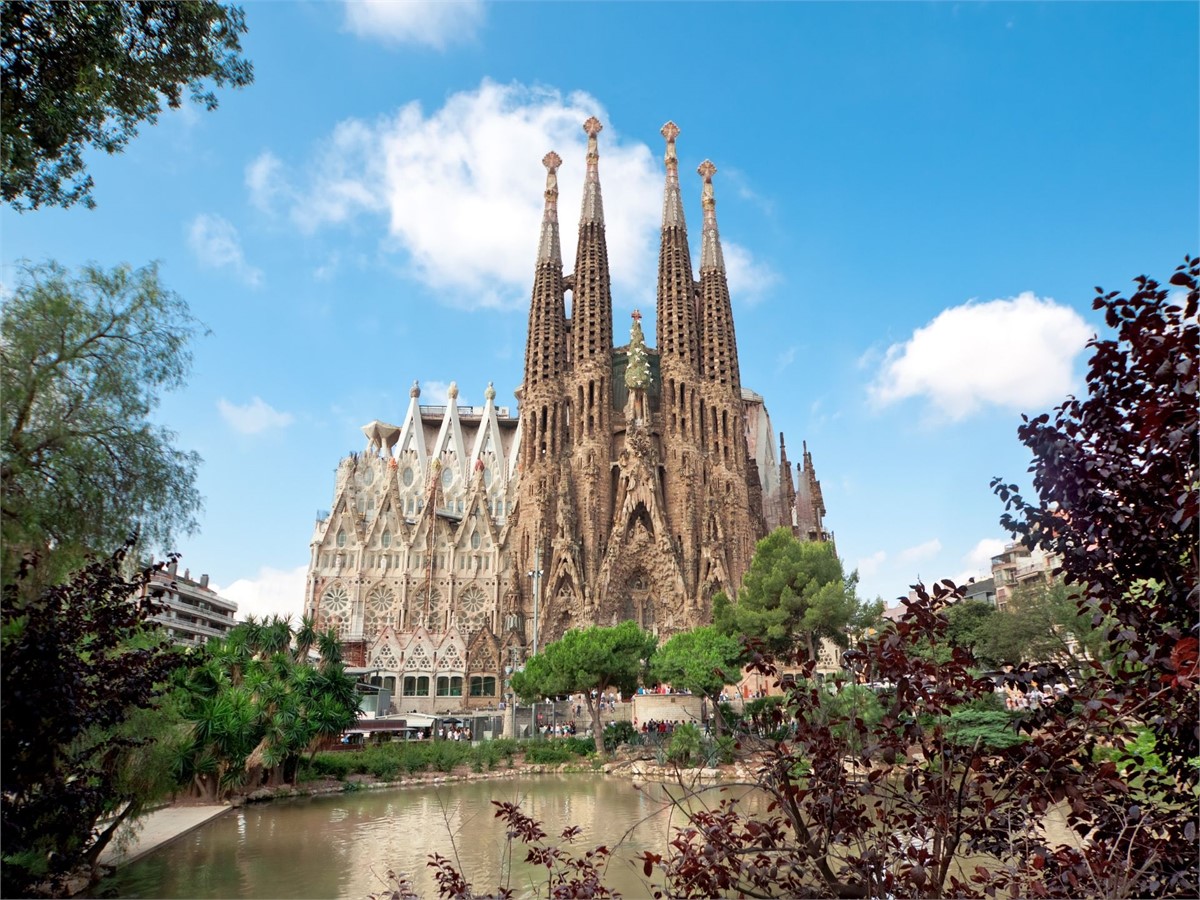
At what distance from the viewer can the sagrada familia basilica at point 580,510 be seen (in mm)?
44188

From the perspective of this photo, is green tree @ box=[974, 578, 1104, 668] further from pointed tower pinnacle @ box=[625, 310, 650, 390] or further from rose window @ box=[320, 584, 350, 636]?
rose window @ box=[320, 584, 350, 636]

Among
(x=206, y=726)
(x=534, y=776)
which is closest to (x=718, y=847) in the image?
(x=206, y=726)

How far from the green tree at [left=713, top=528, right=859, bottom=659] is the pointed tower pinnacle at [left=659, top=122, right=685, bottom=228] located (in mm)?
26814

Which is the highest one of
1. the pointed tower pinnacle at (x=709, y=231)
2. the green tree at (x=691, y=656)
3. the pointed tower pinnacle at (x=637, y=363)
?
the pointed tower pinnacle at (x=709, y=231)

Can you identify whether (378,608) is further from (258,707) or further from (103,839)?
(103,839)

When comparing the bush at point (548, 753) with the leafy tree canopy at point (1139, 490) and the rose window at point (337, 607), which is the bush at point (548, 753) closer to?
the leafy tree canopy at point (1139, 490)

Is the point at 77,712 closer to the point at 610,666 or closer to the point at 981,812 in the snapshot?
the point at 981,812

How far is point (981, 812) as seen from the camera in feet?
13.6

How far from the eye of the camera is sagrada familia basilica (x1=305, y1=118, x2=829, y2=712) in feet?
145

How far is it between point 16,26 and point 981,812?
9.39 metres

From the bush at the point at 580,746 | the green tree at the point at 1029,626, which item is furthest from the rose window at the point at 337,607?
the green tree at the point at 1029,626

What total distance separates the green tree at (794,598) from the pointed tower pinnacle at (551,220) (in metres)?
26.6

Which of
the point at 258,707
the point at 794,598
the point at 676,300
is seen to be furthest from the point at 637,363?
the point at 258,707

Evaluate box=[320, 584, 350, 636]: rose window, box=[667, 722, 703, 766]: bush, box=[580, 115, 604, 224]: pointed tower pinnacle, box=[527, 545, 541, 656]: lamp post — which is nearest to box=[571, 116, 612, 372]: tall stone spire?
box=[580, 115, 604, 224]: pointed tower pinnacle
